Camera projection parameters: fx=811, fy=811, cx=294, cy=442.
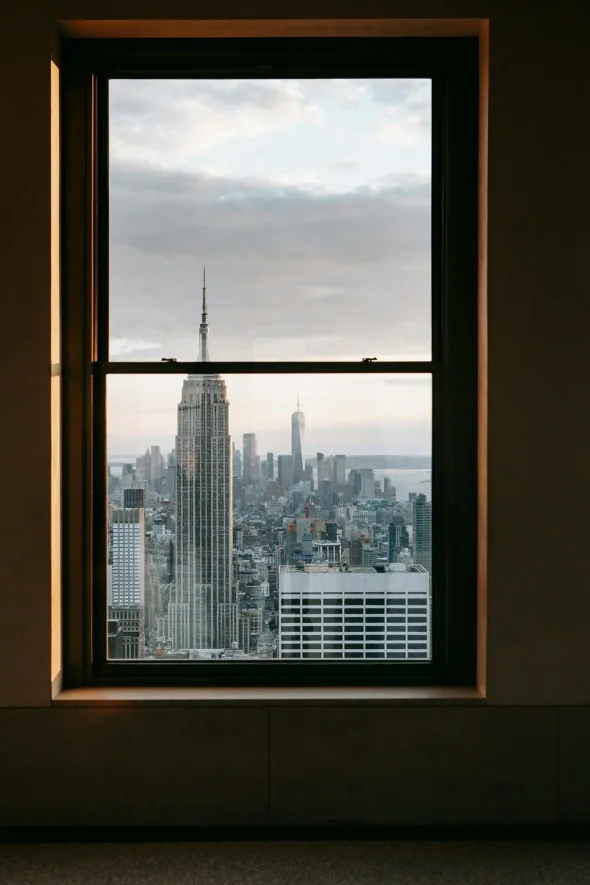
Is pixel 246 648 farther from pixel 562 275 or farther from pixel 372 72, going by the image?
pixel 372 72

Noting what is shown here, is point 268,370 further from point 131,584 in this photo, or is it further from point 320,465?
point 131,584

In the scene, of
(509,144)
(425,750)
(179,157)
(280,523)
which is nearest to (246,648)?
(280,523)

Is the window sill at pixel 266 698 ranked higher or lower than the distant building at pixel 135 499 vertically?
lower

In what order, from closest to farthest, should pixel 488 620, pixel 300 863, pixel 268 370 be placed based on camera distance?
pixel 300 863, pixel 488 620, pixel 268 370

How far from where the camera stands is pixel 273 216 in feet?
10.3

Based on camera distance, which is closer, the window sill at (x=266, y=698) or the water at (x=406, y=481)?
the window sill at (x=266, y=698)

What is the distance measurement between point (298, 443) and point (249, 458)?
0.20 metres

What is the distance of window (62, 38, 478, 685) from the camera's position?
3.14 metres

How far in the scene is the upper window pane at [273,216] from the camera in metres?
3.14

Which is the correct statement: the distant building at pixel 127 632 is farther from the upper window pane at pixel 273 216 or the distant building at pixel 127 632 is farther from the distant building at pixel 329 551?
the upper window pane at pixel 273 216

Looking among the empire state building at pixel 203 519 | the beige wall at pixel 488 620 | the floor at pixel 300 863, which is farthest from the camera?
the empire state building at pixel 203 519

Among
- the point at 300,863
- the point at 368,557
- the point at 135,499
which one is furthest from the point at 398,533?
the point at 300,863

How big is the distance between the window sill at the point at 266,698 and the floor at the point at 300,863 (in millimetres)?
496

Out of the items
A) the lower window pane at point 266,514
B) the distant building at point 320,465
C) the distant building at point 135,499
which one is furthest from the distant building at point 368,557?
the distant building at point 135,499
